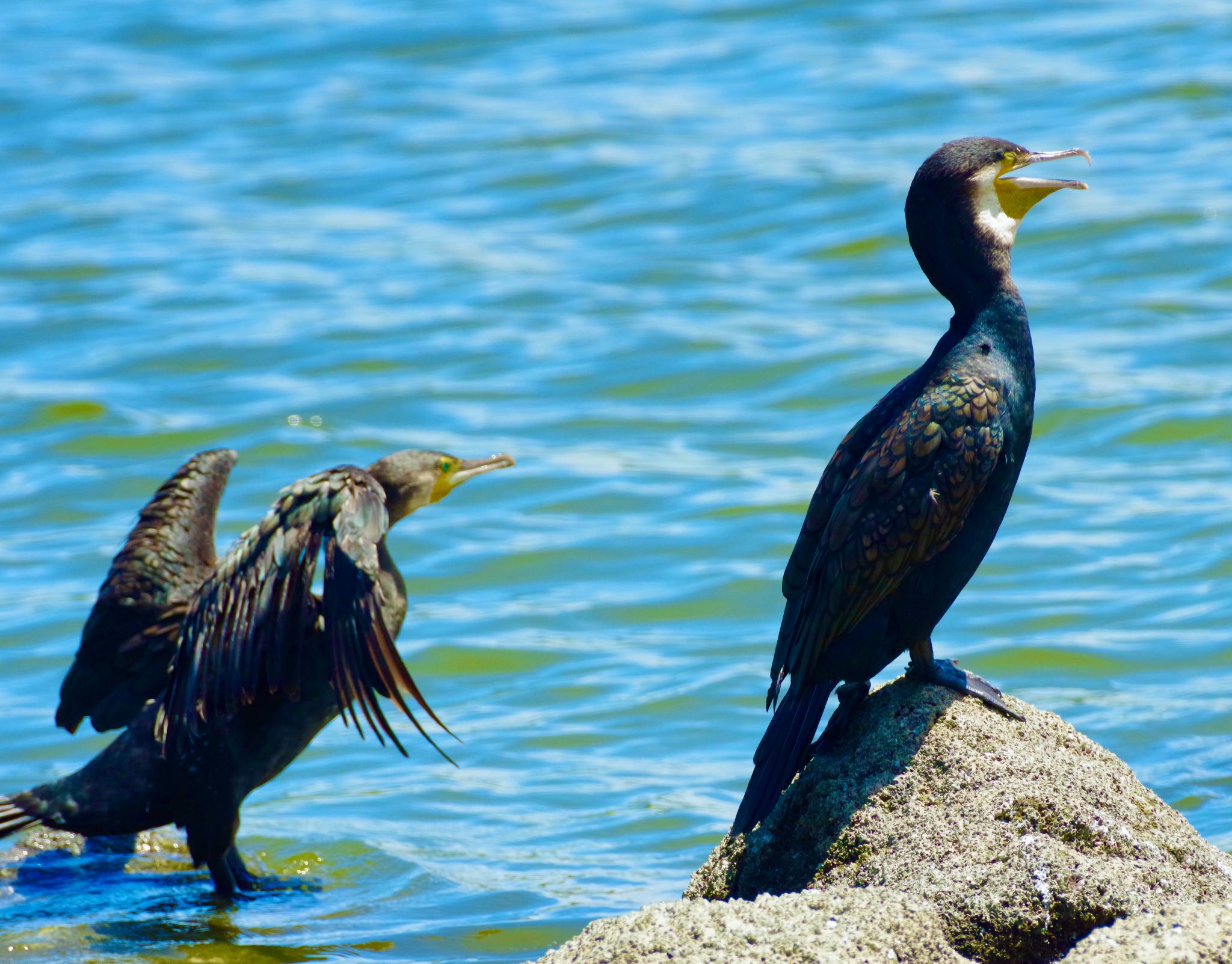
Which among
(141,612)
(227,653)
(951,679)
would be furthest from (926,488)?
(141,612)

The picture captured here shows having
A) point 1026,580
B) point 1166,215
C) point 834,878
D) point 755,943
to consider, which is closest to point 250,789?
point 834,878

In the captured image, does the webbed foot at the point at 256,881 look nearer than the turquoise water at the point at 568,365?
Yes

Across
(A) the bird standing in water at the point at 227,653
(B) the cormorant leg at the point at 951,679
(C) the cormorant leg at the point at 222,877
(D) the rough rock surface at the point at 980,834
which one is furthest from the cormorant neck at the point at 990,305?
(C) the cormorant leg at the point at 222,877

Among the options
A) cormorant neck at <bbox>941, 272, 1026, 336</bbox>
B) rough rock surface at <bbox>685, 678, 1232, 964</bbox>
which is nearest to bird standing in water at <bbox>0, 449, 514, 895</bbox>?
rough rock surface at <bbox>685, 678, 1232, 964</bbox>

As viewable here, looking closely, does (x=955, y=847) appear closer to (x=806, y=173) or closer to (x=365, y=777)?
(x=365, y=777)

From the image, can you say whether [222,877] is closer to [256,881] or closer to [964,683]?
[256,881]

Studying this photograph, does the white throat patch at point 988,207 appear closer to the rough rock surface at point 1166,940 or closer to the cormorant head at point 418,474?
the rough rock surface at point 1166,940

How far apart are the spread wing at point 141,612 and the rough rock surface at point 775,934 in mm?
3284

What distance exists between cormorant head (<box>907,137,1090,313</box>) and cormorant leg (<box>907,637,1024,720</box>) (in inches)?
36.6

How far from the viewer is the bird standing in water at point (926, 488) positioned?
425cm

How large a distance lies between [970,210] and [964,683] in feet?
4.13

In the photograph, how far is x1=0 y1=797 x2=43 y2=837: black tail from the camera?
6020mm

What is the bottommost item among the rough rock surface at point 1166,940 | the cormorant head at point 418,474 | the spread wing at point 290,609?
the rough rock surface at point 1166,940

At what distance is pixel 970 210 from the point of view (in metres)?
4.48
